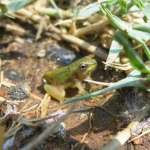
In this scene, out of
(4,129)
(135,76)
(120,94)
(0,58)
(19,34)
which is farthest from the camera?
Result: (19,34)

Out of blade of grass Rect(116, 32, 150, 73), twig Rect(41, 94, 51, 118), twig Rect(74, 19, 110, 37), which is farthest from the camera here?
twig Rect(74, 19, 110, 37)

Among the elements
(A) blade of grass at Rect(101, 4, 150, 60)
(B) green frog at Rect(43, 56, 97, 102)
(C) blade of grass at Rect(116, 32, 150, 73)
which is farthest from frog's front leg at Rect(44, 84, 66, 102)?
(C) blade of grass at Rect(116, 32, 150, 73)

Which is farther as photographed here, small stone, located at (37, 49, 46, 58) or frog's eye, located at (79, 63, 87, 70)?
small stone, located at (37, 49, 46, 58)

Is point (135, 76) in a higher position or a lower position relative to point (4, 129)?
higher

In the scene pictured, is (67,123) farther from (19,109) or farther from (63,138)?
(19,109)

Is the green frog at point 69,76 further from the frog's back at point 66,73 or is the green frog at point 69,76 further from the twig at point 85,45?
the twig at point 85,45

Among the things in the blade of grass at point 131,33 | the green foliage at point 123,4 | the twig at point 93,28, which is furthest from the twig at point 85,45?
the blade of grass at point 131,33

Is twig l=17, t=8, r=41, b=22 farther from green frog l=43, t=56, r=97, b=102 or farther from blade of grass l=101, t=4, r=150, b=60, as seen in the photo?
blade of grass l=101, t=4, r=150, b=60

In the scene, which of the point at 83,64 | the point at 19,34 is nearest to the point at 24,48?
the point at 19,34
